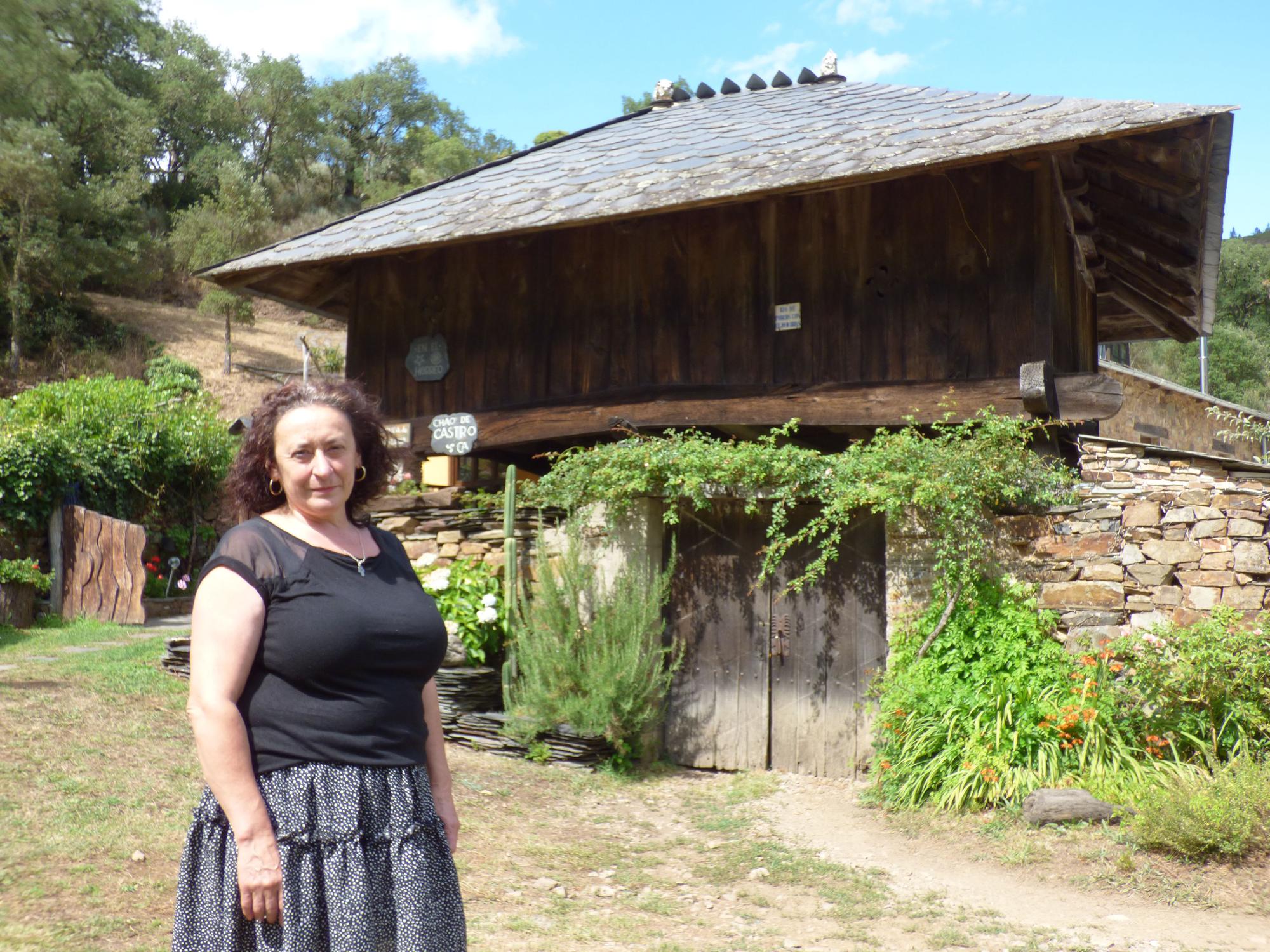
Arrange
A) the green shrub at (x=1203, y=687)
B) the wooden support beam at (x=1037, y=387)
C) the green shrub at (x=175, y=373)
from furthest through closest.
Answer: the green shrub at (x=175, y=373) → the wooden support beam at (x=1037, y=387) → the green shrub at (x=1203, y=687)

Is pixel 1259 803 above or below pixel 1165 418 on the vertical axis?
below

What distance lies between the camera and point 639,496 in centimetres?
778

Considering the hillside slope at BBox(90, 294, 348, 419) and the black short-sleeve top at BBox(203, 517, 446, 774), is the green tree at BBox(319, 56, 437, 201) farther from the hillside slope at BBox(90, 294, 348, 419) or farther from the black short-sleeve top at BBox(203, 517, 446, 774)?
the black short-sleeve top at BBox(203, 517, 446, 774)

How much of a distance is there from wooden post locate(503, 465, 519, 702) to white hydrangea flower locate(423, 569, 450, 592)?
1.45 feet

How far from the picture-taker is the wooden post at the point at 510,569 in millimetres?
7898

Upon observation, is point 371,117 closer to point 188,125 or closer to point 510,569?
point 188,125

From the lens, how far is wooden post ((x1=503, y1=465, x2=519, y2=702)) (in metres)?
7.90

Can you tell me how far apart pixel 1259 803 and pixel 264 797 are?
16.6ft

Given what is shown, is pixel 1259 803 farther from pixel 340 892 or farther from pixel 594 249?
pixel 594 249

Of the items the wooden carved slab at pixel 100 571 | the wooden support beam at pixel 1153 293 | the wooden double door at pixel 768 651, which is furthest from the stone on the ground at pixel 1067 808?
the wooden carved slab at pixel 100 571

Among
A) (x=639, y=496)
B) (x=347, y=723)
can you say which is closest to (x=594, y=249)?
(x=639, y=496)

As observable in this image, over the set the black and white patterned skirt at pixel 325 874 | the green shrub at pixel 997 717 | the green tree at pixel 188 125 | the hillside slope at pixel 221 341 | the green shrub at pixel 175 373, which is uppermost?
the green tree at pixel 188 125

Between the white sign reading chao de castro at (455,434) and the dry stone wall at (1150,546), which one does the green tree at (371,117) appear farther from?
the dry stone wall at (1150,546)

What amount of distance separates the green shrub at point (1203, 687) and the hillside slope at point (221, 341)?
2336 cm
